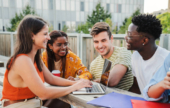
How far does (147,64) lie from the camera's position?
204 cm

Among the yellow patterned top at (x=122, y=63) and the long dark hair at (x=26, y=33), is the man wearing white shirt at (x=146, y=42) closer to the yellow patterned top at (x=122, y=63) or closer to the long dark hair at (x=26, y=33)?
the yellow patterned top at (x=122, y=63)

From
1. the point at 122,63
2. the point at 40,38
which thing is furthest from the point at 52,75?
the point at 122,63

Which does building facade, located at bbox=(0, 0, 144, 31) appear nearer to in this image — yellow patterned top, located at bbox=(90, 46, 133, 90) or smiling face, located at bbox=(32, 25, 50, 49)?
yellow patterned top, located at bbox=(90, 46, 133, 90)

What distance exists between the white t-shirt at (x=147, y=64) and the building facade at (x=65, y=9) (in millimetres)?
26942

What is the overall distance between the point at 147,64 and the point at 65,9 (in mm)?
34603

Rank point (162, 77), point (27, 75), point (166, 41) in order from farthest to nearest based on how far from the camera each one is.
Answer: point (166, 41)
point (27, 75)
point (162, 77)

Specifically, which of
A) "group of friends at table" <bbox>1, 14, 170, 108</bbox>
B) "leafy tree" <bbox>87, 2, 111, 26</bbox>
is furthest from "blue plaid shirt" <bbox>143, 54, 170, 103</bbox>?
"leafy tree" <bbox>87, 2, 111, 26</bbox>

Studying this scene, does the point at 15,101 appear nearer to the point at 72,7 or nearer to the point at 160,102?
the point at 160,102

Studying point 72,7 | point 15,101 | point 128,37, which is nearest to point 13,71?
point 15,101

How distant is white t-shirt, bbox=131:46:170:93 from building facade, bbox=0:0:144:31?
26.9 metres

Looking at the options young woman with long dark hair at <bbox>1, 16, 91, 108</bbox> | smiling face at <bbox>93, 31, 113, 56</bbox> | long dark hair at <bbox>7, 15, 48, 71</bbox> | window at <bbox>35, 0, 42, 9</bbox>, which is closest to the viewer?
young woman with long dark hair at <bbox>1, 16, 91, 108</bbox>

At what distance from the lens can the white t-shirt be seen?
1.95m

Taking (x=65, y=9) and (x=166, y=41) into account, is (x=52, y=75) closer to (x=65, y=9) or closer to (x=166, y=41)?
(x=166, y=41)

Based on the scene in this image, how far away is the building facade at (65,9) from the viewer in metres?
31.2
